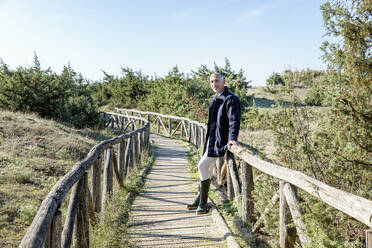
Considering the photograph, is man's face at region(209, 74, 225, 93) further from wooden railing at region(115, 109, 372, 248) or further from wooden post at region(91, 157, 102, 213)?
wooden post at region(91, 157, 102, 213)

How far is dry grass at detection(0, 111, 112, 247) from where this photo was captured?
4.66 m

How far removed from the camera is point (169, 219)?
14.7ft

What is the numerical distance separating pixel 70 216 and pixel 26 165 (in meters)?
5.49

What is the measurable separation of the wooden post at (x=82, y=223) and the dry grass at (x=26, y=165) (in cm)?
169

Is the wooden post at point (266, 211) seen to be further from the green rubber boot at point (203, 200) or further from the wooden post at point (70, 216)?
the wooden post at point (70, 216)

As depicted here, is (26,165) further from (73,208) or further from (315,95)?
(315,95)

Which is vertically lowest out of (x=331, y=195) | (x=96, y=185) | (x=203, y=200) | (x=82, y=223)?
(x=203, y=200)

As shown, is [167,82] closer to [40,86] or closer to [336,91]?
[40,86]

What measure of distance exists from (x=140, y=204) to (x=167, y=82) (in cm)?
1620

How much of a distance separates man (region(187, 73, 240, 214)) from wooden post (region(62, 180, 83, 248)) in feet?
6.12

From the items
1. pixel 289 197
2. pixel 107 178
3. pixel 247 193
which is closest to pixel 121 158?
pixel 107 178

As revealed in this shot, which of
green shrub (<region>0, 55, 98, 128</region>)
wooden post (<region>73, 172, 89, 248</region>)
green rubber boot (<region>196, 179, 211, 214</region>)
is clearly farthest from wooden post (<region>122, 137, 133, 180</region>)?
green shrub (<region>0, 55, 98, 128</region>)

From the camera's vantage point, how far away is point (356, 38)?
157 inches

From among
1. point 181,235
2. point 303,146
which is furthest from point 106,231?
point 303,146
